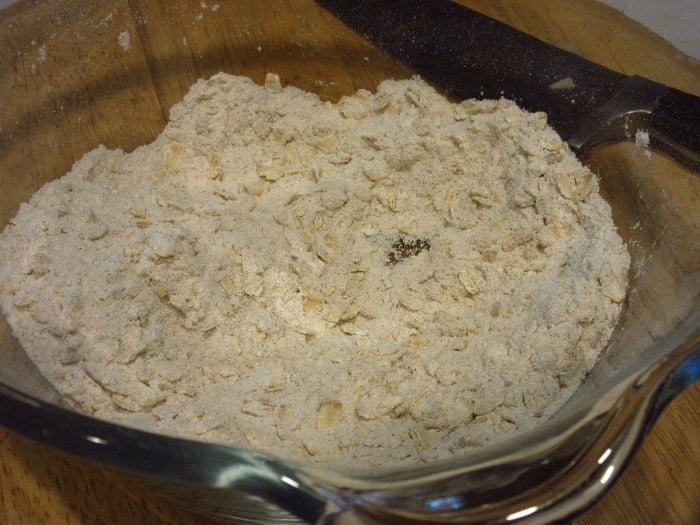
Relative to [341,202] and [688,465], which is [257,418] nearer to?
[341,202]

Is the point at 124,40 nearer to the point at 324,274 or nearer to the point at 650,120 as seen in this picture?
the point at 324,274

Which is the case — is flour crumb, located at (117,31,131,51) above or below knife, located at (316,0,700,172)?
above

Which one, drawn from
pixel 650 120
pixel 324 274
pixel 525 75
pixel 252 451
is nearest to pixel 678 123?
pixel 650 120

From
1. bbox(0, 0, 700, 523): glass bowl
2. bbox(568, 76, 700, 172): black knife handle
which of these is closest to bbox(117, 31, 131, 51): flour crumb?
bbox(0, 0, 700, 523): glass bowl

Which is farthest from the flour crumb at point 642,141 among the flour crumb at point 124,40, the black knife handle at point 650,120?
the flour crumb at point 124,40

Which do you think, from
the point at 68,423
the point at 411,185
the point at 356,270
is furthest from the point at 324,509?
the point at 411,185

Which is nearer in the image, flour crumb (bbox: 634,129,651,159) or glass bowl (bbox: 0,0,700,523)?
glass bowl (bbox: 0,0,700,523)

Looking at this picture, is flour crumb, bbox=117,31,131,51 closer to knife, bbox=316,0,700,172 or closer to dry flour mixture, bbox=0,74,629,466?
dry flour mixture, bbox=0,74,629,466
